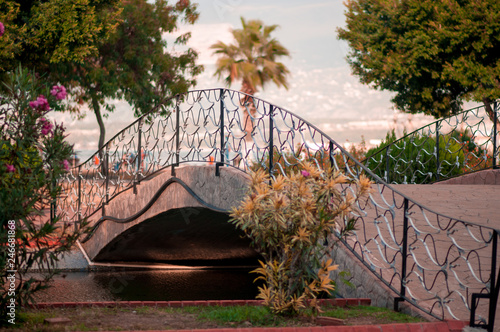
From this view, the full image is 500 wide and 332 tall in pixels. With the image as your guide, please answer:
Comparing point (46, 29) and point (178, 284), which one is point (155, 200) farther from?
point (46, 29)

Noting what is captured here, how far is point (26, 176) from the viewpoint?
224 inches

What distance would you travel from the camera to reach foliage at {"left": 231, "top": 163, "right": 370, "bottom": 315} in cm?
530

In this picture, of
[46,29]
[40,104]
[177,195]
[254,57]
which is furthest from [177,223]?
[254,57]

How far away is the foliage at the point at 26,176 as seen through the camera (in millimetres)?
5414

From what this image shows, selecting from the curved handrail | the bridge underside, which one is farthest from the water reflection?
the curved handrail

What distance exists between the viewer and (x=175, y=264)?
48.1 ft

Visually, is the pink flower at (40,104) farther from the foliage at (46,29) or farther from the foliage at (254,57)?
the foliage at (254,57)

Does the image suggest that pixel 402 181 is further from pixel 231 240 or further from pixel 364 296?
pixel 364 296

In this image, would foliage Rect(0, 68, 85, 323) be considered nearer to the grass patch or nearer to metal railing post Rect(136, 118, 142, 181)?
the grass patch

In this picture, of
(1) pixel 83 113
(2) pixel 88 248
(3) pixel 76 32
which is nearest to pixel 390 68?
(3) pixel 76 32

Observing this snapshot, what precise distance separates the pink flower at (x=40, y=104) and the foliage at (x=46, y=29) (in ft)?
42.3

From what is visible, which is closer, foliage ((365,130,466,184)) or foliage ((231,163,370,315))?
foliage ((231,163,370,315))

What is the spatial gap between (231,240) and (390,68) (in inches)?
512

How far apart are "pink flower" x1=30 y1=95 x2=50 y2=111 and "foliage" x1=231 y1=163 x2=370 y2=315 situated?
2167 millimetres
